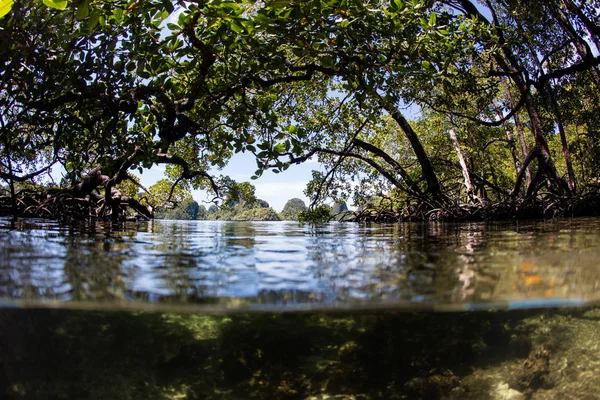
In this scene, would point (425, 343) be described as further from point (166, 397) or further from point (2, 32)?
point (2, 32)

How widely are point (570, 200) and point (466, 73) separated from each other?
3.50 meters

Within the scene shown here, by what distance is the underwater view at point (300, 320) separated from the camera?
236cm

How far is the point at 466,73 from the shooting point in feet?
24.1

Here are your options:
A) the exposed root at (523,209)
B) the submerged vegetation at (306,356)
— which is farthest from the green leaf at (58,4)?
the exposed root at (523,209)

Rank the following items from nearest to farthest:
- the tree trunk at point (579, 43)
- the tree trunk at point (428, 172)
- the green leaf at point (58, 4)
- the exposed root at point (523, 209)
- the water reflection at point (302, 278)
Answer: the green leaf at point (58, 4) → the water reflection at point (302, 278) → the exposed root at point (523, 209) → the tree trunk at point (579, 43) → the tree trunk at point (428, 172)

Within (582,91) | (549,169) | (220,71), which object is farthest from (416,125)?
(220,71)

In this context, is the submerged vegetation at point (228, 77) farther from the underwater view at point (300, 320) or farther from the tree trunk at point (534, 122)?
the underwater view at point (300, 320)

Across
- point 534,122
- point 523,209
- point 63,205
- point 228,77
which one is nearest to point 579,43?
point 534,122

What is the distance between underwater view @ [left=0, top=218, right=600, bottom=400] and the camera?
2.36 metres

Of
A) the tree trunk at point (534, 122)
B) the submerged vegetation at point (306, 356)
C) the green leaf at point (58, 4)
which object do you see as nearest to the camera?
the green leaf at point (58, 4)

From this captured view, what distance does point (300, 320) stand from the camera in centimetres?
349

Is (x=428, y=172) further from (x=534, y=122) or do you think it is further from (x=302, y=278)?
(x=302, y=278)

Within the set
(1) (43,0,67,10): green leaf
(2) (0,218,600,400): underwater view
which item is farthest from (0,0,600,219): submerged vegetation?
(2) (0,218,600,400): underwater view

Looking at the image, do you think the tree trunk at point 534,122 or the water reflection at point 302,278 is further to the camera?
the tree trunk at point 534,122
